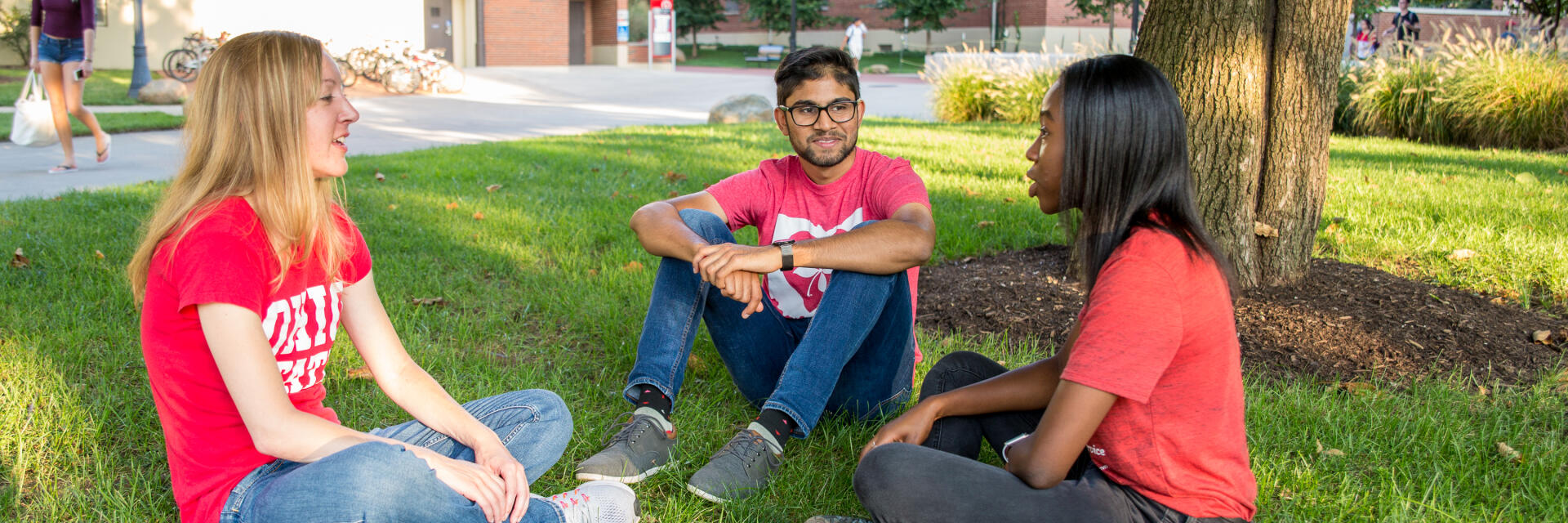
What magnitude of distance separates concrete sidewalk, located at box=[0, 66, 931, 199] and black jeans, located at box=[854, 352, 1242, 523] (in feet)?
5.43

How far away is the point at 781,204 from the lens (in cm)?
335

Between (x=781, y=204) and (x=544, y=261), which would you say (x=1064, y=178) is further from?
(x=544, y=261)

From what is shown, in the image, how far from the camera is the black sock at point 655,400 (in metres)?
2.93

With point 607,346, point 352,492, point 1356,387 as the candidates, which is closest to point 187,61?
point 607,346

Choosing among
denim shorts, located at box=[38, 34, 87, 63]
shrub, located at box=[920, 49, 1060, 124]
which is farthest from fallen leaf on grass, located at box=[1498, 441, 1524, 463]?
shrub, located at box=[920, 49, 1060, 124]

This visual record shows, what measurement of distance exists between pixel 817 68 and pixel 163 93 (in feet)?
51.7

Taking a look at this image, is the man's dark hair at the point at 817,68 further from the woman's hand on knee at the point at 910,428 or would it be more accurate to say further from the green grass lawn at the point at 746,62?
the green grass lawn at the point at 746,62

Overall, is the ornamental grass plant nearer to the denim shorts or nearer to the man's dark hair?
the man's dark hair

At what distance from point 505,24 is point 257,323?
2966cm

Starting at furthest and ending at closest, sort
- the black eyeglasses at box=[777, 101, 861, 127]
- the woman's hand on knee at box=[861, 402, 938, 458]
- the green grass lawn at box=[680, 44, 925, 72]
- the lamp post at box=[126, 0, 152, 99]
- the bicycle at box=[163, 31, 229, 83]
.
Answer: the green grass lawn at box=[680, 44, 925, 72] → the bicycle at box=[163, 31, 229, 83] → the lamp post at box=[126, 0, 152, 99] → the black eyeglasses at box=[777, 101, 861, 127] → the woman's hand on knee at box=[861, 402, 938, 458]

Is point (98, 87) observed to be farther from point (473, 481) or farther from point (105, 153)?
point (473, 481)

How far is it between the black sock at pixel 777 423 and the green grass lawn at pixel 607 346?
120 millimetres

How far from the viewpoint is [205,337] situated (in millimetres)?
1881

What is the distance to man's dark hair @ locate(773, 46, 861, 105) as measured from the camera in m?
3.17
